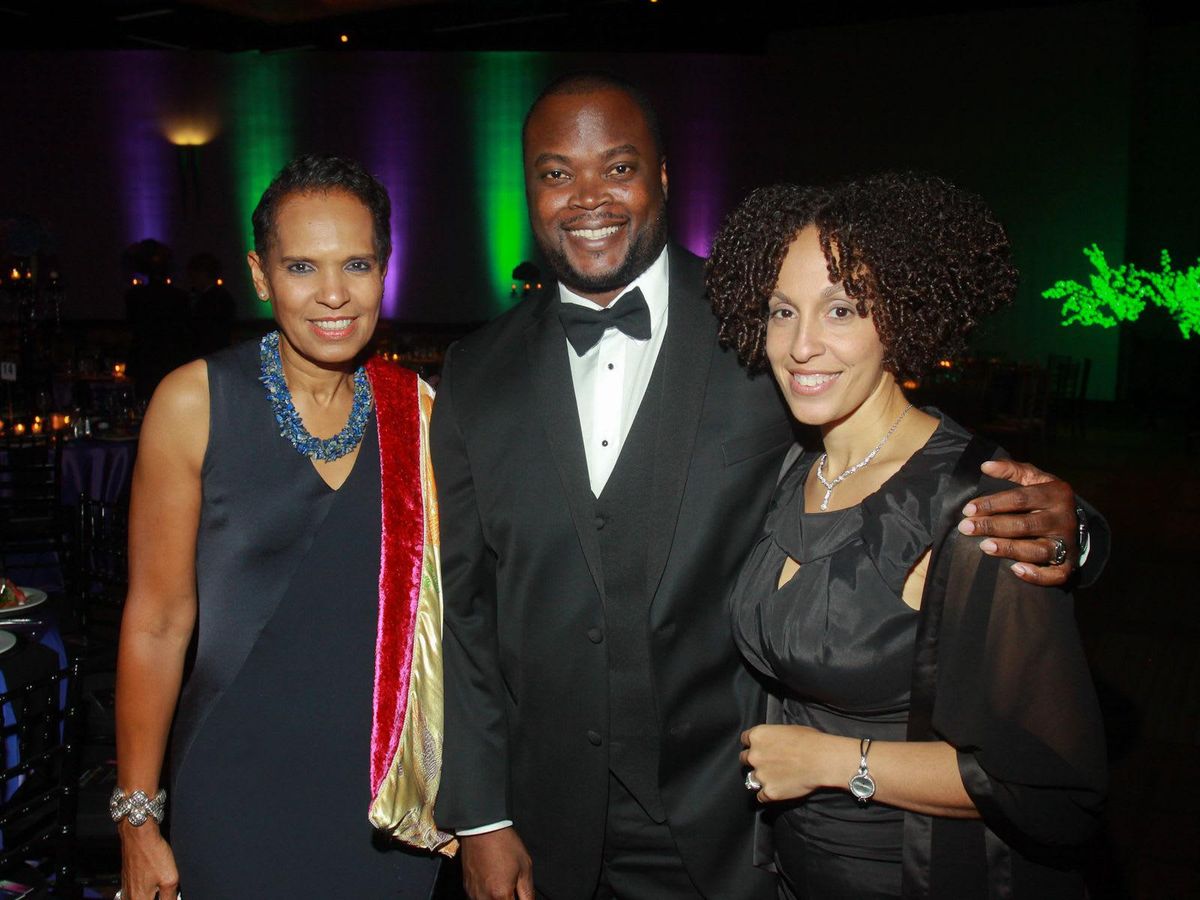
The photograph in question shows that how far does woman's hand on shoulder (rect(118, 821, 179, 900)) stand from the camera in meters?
1.59

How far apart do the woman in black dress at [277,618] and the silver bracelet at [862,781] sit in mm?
741

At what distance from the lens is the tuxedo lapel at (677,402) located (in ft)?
5.21

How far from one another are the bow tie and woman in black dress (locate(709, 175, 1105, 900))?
0.21 metres

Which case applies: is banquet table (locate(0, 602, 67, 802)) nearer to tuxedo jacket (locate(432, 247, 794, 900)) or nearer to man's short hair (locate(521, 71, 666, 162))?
tuxedo jacket (locate(432, 247, 794, 900))

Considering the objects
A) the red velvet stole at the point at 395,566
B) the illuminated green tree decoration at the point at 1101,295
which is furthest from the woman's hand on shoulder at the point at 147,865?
the illuminated green tree decoration at the point at 1101,295

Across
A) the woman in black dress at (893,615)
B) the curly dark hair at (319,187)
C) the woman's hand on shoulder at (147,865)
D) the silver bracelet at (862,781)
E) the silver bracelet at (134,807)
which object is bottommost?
the woman's hand on shoulder at (147,865)

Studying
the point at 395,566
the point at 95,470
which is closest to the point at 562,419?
the point at 395,566

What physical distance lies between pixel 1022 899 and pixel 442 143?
10.9 metres

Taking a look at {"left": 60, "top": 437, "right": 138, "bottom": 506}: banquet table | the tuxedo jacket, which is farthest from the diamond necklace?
{"left": 60, "top": 437, "right": 138, "bottom": 506}: banquet table

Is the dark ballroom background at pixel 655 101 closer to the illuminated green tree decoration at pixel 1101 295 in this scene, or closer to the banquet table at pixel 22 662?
the illuminated green tree decoration at pixel 1101 295

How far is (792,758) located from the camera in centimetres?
136

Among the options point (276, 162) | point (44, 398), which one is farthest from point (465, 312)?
point (44, 398)

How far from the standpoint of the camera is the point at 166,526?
1.59 metres

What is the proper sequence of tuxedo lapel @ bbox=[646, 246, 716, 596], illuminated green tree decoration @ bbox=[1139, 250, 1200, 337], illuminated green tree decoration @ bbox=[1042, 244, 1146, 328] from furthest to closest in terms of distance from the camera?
illuminated green tree decoration @ bbox=[1042, 244, 1146, 328]
illuminated green tree decoration @ bbox=[1139, 250, 1200, 337]
tuxedo lapel @ bbox=[646, 246, 716, 596]
